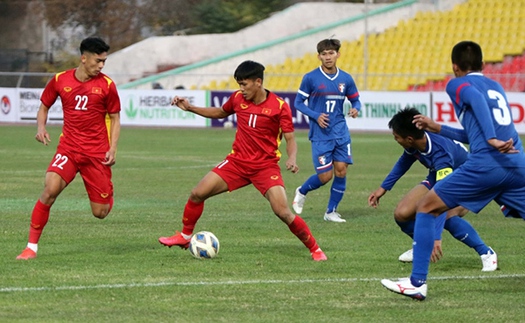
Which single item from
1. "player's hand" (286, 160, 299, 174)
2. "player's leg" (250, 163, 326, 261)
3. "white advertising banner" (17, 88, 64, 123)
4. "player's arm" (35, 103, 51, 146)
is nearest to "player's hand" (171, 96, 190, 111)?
"player's leg" (250, 163, 326, 261)

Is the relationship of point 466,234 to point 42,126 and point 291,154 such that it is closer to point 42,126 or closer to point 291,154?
point 291,154

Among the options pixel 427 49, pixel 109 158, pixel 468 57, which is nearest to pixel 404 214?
pixel 468 57

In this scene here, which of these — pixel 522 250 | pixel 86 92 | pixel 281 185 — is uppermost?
A: pixel 86 92

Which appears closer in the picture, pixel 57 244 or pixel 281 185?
pixel 281 185

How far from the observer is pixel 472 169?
7.69m

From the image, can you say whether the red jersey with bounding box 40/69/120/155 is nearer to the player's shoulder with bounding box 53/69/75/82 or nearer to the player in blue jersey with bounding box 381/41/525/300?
the player's shoulder with bounding box 53/69/75/82

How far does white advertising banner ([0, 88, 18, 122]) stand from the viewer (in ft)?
122

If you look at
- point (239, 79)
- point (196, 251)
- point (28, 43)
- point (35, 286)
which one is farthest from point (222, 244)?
point (28, 43)

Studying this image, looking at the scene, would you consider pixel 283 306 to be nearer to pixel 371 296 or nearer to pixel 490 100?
pixel 371 296

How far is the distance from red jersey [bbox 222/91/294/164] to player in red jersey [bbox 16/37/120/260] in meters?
1.16

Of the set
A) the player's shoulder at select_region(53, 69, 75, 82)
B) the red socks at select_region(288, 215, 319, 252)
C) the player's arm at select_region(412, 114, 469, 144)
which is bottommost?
the red socks at select_region(288, 215, 319, 252)

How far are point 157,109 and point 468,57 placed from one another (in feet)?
93.8

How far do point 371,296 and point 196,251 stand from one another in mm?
2281

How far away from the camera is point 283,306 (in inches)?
295
